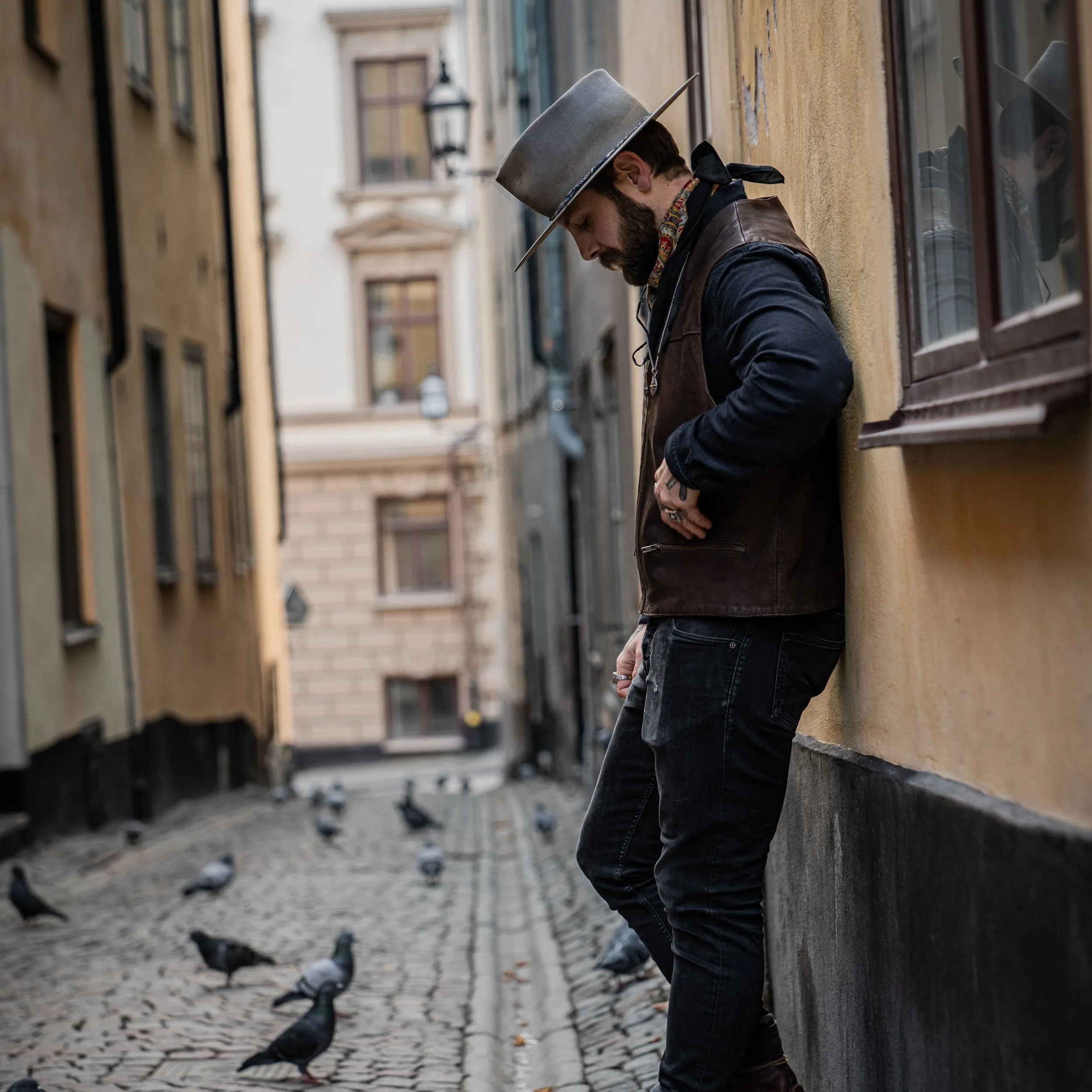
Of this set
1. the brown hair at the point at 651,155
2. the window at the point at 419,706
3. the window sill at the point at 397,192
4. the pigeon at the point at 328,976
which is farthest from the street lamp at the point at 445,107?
the window at the point at 419,706

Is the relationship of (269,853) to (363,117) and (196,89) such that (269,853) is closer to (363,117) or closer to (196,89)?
(196,89)

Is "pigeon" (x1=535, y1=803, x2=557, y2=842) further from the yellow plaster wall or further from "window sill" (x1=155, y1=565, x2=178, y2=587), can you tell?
the yellow plaster wall

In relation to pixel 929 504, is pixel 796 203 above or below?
above

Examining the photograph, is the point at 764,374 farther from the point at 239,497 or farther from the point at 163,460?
the point at 239,497

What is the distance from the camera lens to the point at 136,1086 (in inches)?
201

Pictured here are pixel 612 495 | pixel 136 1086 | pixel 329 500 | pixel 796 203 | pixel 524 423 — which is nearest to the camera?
pixel 796 203

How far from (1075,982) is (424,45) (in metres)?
31.2

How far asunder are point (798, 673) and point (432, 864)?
7244 mm

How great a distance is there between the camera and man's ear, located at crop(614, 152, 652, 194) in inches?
136

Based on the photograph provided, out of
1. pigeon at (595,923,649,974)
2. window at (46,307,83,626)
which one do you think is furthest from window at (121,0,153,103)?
pigeon at (595,923,649,974)

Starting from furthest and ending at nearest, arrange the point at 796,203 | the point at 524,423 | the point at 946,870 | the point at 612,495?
the point at 524,423, the point at 612,495, the point at 796,203, the point at 946,870

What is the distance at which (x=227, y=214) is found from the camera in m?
19.3

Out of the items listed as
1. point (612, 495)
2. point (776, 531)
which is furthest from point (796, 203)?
point (612, 495)

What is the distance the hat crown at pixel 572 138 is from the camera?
3482 mm
